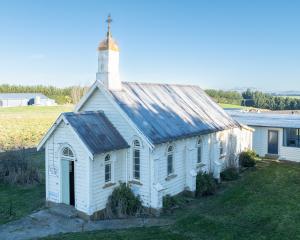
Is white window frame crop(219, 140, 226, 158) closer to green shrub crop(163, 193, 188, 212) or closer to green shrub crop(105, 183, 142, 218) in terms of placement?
green shrub crop(163, 193, 188, 212)

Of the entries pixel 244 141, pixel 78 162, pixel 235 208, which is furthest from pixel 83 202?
pixel 244 141

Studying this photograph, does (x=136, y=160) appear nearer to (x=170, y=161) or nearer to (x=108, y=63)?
(x=170, y=161)

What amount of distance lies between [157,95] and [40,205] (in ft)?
29.9

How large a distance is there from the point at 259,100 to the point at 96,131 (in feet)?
264

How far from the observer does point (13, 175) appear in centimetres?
2141

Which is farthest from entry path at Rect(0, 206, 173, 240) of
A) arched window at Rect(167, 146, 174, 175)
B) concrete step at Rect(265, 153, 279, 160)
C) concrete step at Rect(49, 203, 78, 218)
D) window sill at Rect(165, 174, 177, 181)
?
concrete step at Rect(265, 153, 279, 160)

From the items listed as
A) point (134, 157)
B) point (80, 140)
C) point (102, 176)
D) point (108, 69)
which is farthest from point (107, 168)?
point (108, 69)

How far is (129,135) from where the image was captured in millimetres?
16547

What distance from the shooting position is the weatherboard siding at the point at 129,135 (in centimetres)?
1617

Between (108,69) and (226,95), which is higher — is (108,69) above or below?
below

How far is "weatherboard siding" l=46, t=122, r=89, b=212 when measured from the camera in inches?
595

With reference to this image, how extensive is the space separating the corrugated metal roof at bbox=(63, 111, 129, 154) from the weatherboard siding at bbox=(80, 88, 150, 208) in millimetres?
255

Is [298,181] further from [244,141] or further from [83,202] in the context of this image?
[83,202]

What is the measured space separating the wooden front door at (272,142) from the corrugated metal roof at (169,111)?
6.29m
